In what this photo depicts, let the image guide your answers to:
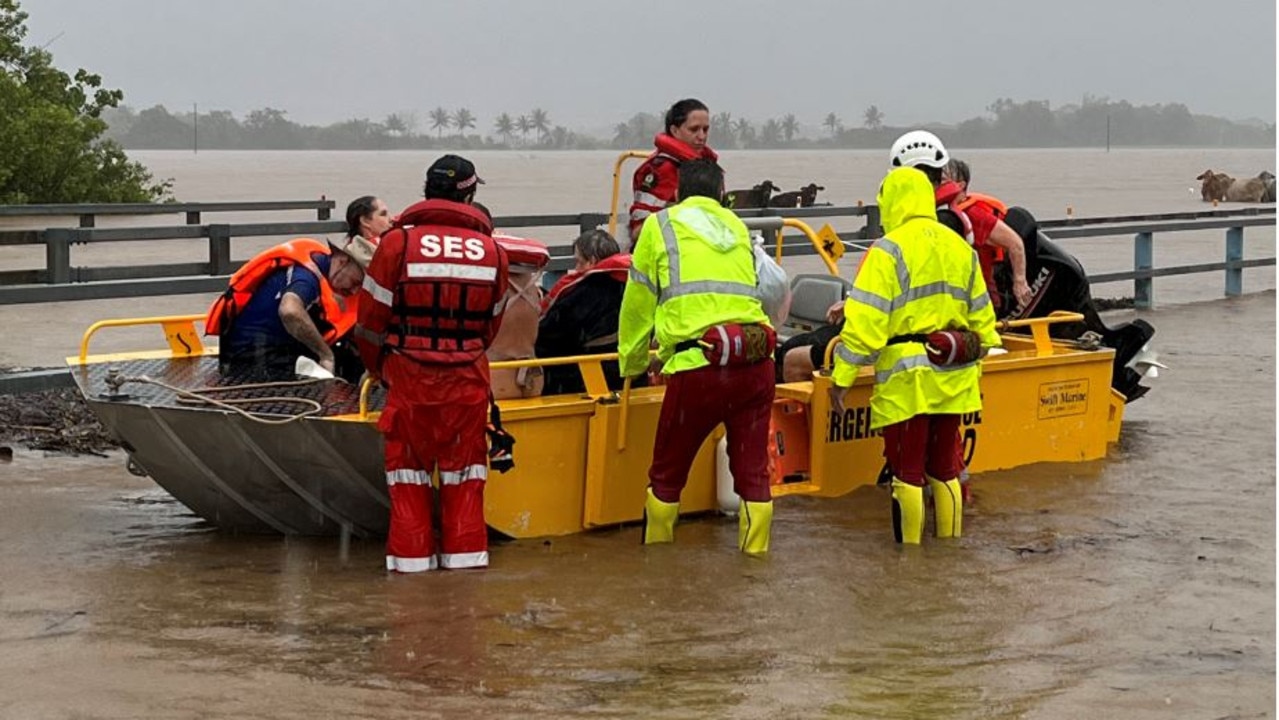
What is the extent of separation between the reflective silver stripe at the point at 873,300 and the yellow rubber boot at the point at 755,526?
978 mm

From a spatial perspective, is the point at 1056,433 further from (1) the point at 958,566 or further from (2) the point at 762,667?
(2) the point at 762,667

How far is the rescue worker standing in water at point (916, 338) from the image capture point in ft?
26.9

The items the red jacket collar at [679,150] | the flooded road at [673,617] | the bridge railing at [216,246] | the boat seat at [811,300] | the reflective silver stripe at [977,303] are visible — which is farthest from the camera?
the bridge railing at [216,246]

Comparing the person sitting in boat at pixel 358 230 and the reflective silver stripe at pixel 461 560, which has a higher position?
the person sitting in boat at pixel 358 230

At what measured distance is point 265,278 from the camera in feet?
28.8

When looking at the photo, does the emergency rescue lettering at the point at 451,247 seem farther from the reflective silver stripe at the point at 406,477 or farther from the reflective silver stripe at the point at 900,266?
the reflective silver stripe at the point at 900,266

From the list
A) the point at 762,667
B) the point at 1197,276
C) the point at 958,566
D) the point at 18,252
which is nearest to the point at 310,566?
the point at 762,667

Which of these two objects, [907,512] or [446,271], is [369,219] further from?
[907,512]

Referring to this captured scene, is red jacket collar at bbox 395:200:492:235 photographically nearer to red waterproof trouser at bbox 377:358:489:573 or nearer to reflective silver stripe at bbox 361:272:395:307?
reflective silver stripe at bbox 361:272:395:307

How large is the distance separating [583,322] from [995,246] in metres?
3.17

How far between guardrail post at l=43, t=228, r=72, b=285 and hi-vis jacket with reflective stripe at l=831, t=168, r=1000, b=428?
7.27 meters

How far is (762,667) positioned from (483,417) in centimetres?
176

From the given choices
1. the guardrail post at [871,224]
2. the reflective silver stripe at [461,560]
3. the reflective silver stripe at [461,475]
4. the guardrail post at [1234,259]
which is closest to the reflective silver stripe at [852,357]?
the reflective silver stripe at [461,475]

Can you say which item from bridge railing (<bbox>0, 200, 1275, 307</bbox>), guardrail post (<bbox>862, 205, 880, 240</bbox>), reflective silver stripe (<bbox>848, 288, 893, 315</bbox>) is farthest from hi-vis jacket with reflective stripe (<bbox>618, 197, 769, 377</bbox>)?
guardrail post (<bbox>862, 205, 880, 240</bbox>)
